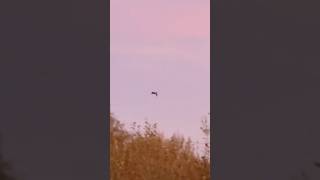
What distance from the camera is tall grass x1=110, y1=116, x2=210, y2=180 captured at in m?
7.36

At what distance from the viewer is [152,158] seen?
7.66 m

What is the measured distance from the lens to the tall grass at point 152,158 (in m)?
7.36
